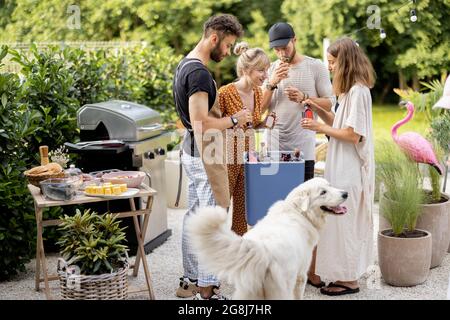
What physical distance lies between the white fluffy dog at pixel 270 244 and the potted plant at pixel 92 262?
3.84 ft

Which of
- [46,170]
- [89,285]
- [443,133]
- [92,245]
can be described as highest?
[443,133]

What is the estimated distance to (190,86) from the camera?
435 cm

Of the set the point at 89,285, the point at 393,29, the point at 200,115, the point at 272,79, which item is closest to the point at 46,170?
the point at 89,285

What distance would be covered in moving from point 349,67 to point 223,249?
1849mm

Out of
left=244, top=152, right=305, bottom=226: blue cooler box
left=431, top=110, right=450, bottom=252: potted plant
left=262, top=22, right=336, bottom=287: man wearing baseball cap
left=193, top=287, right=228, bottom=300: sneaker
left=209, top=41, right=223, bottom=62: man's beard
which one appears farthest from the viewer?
left=431, top=110, right=450, bottom=252: potted plant

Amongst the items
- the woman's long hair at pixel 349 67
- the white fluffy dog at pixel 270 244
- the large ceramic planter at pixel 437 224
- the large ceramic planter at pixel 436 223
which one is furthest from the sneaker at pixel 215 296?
the large ceramic planter at pixel 437 224

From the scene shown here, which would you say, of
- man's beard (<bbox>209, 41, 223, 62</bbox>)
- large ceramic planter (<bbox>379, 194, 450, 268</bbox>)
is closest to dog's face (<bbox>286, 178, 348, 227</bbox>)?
man's beard (<bbox>209, 41, 223, 62</bbox>)

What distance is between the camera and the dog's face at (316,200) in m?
3.86

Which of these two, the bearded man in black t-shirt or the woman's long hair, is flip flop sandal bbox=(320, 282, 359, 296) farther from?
the woman's long hair

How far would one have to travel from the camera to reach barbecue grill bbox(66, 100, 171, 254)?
559cm

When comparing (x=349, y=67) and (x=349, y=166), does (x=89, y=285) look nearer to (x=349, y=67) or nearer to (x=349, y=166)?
(x=349, y=166)

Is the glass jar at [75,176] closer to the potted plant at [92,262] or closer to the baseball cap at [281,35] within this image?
the potted plant at [92,262]

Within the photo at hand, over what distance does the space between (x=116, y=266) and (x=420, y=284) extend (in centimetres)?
222

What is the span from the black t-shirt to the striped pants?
0.26ft
